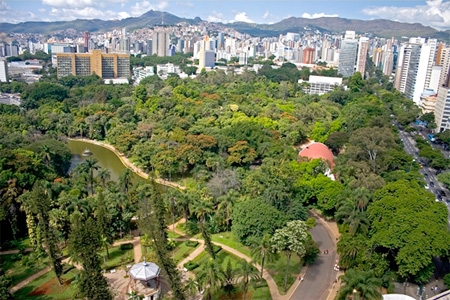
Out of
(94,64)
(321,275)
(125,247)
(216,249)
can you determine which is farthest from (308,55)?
(125,247)

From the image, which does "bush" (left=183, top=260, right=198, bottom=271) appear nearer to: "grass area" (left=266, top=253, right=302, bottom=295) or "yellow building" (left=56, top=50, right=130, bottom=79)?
"grass area" (left=266, top=253, right=302, bottom=295)

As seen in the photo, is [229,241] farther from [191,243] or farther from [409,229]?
[409,229]

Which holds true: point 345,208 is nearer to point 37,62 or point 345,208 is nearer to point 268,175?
point 268,175

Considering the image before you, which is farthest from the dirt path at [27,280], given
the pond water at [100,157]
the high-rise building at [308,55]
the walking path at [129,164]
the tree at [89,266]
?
the high-rise building at [308,55]

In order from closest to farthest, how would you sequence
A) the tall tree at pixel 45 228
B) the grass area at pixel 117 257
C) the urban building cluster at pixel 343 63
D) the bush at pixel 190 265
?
1. the tall tree at pixel 45 228
2. the bush at pixel 190 265
3. the grass area at pixel 117 257
4. the urban building cluster at pixel 343 63

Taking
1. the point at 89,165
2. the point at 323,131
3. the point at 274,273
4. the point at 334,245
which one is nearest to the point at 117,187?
the point at 89,165

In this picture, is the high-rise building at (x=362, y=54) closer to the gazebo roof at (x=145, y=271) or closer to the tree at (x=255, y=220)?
the tree at (x=255, y=220)
